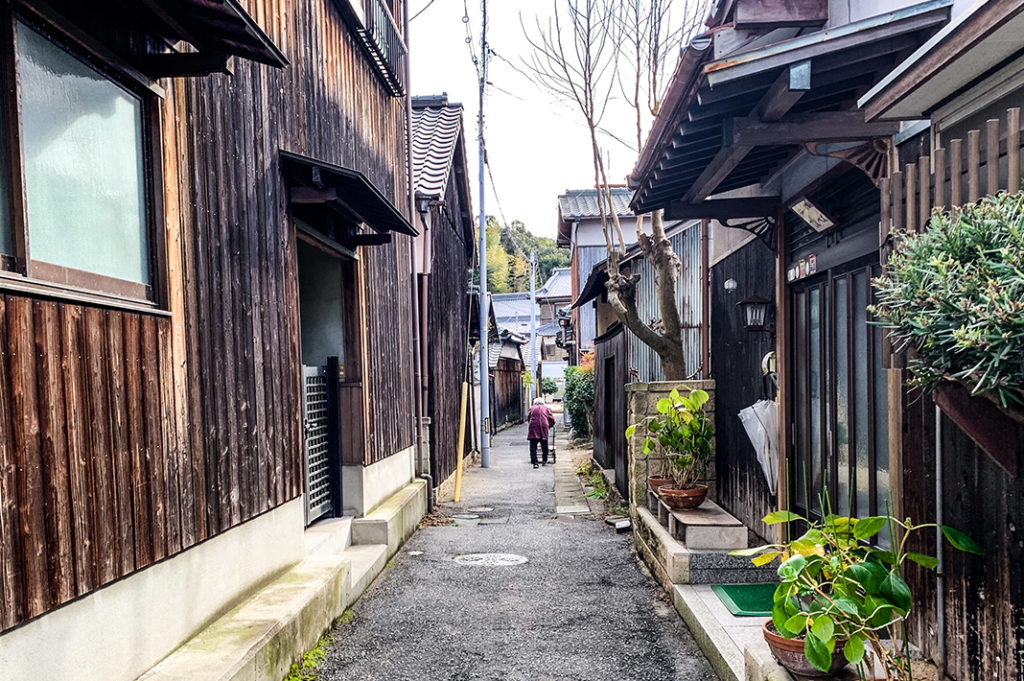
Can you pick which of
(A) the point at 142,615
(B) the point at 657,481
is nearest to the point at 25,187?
(A) the point at 142,615

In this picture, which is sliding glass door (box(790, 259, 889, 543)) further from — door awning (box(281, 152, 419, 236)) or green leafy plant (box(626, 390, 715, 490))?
door awning (box(281, 152, 419, 236))

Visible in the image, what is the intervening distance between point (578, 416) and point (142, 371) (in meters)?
21.5

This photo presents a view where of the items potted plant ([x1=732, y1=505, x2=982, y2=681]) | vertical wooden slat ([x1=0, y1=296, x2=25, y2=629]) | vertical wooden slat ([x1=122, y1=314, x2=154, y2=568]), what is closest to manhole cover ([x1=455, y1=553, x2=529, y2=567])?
vertical wooden slat ([x1=122, y1=314, x2=154, y2=568])

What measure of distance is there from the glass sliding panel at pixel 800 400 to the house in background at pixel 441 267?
667cm

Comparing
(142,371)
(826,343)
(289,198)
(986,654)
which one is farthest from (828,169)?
(142,371)

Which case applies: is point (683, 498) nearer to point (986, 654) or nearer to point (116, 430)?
point (986, 654)

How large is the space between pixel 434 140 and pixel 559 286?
3730cm

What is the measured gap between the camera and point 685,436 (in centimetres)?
760

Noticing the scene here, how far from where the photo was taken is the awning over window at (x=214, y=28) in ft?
11.1

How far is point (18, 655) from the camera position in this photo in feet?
9.61

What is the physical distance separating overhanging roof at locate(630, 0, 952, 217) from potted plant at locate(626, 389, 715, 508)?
8.81 feet

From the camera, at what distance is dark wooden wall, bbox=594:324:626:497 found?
12.0m

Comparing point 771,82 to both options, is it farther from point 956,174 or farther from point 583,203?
point 583,203

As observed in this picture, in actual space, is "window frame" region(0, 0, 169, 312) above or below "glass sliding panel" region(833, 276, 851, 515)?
above
